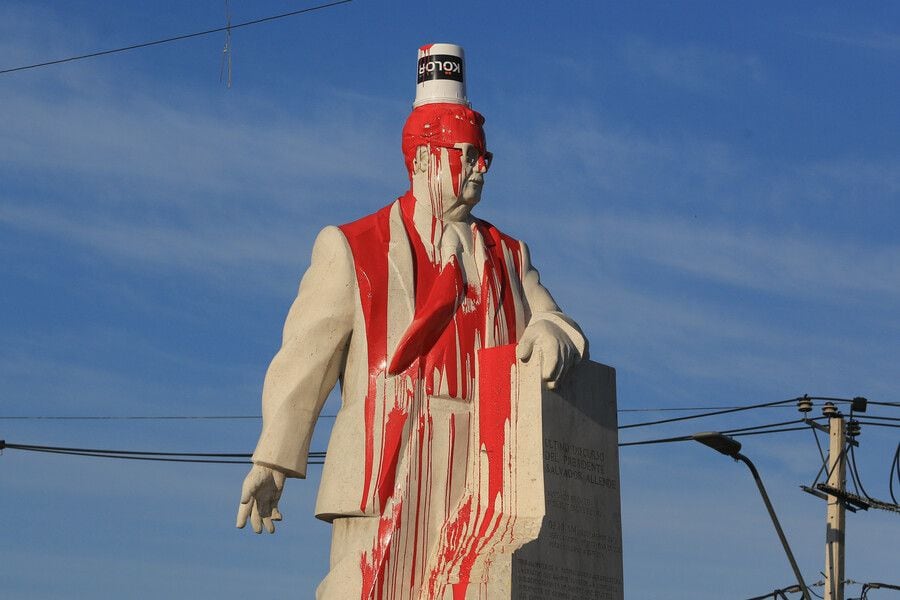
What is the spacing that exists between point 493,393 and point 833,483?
10809 millimetres

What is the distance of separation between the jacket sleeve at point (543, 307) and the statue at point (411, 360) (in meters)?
0.02

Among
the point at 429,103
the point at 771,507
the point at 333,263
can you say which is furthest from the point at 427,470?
the point at 771,507

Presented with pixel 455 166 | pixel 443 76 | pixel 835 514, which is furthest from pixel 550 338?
pixel 835 514

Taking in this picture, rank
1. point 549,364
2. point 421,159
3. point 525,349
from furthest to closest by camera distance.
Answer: point 421,159 → point 525,349 → point 549,364

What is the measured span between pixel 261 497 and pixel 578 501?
6.56 feet

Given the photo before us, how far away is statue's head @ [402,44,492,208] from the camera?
1384cm

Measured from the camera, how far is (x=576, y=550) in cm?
1303

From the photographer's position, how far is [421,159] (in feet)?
45.8

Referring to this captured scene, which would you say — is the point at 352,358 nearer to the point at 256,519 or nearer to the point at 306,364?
the point at 306,364

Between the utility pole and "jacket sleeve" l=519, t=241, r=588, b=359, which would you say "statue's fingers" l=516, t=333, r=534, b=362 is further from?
the utility pole

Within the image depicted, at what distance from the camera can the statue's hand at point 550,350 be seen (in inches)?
511

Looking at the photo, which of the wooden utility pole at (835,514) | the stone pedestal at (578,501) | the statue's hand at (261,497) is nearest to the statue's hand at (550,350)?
the stone pedestal at (578,501)

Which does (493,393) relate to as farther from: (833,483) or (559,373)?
(833,483)

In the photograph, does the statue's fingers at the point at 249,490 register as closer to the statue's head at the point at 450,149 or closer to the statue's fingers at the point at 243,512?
the statue's fingers at the point at 243,512
